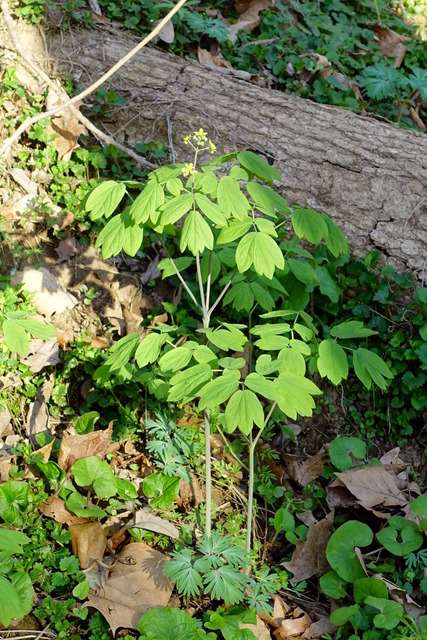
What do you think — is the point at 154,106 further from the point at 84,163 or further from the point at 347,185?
the point at 347,185

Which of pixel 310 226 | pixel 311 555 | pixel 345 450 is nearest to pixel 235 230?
pixel 310 226


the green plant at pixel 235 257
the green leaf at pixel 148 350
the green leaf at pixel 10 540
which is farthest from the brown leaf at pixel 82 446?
the green leaf at pixel 10 540

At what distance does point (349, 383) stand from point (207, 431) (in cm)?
110

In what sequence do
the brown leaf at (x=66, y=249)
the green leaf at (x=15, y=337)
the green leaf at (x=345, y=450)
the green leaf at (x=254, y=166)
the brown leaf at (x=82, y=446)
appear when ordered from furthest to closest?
1. the brown leaf at (x=66, y=249)
2. the green leaf at (x=345, y=450)
3. the brown leaf at (x=82, y=446)
4. the green leaf at (x=254, y=166)
5. the green leaf at (x=15, y=337)

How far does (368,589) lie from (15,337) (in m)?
1.59

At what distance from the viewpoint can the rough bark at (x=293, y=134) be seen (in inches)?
136

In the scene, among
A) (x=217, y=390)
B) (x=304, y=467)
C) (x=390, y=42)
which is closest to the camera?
(x=217, y=390)

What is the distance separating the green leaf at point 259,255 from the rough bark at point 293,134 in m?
1.45

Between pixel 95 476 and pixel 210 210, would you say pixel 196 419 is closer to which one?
pixel 95 476

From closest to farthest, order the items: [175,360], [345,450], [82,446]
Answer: [175,360] → [82,446] → [345,450]

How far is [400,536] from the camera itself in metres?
2.72

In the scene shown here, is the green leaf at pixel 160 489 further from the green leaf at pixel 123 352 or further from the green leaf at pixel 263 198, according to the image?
the green leaf at pixel 263 198

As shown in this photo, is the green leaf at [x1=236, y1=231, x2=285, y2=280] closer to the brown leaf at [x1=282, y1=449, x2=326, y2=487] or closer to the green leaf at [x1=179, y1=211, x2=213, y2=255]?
the green leaf at [x1=179, y1=211, x2=213, y2=255]

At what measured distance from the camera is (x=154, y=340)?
94.2 inches
